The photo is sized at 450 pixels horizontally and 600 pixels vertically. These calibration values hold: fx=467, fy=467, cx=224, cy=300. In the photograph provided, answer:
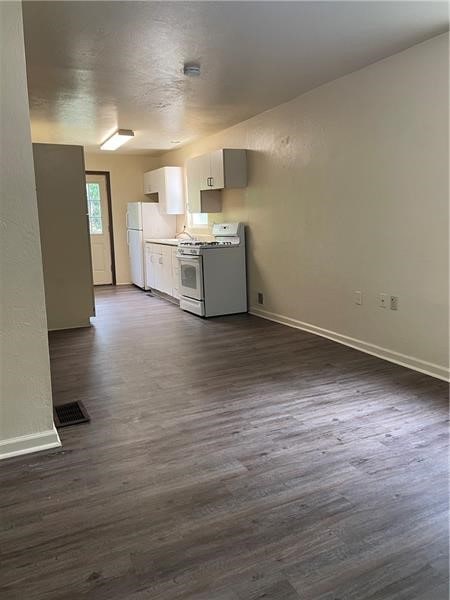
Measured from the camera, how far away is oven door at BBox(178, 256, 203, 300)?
5.69 meters

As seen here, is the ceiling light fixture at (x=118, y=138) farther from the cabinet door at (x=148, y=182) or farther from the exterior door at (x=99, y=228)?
the exterior door at (x=99, y=228)

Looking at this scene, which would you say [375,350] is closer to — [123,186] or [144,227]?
[144,227]

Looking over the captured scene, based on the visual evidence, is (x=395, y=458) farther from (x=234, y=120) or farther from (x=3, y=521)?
(x=234, y=120)

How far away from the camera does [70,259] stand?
5.38m

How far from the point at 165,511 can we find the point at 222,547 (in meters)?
0.33

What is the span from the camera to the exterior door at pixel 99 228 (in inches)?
342

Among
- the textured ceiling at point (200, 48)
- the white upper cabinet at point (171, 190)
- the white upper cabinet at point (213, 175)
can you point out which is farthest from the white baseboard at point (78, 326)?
the white upper cabinet at point (171, 190)

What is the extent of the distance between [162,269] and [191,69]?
380cm

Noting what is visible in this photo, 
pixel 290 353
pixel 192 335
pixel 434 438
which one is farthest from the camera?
pixel 192 335

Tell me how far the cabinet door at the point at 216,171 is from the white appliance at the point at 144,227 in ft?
7.17

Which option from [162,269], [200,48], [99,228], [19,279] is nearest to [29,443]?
[19,279]

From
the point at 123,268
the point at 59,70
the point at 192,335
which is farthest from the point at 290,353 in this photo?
the point at 123,268

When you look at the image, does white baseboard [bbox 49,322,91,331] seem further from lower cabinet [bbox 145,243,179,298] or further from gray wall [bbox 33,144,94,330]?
lower cabinet [bbox 145,243,179,298]

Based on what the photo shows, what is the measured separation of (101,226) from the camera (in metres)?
8.80
